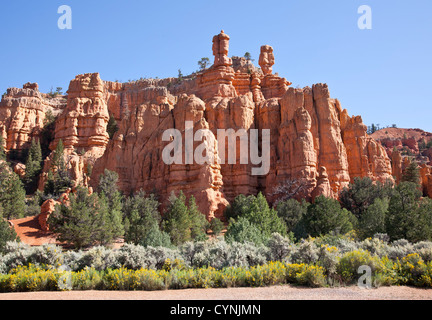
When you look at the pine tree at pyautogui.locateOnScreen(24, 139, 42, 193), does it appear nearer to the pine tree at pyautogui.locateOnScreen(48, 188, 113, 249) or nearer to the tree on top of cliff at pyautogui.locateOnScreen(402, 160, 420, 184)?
the pine tree at pyautogui.locateOnScreen(48, 188, 113, 249)

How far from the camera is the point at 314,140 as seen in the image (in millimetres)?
50719

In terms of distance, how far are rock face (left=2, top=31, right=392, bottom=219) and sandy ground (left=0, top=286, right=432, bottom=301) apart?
94.5 feet

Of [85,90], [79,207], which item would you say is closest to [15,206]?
[79,207]

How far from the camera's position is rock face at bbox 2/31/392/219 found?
156 ft

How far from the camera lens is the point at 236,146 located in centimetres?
5166

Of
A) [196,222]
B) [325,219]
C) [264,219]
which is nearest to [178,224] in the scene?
[196,222]

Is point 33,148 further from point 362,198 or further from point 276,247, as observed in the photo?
point 276,247

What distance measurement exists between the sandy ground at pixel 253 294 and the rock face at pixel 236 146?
28.8 m

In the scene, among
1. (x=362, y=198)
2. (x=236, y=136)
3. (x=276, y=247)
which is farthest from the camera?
(x=236, y=136)

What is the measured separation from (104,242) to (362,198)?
26063 millimetres

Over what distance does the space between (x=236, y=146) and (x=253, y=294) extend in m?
37.3

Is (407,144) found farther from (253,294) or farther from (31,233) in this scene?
(253,294)

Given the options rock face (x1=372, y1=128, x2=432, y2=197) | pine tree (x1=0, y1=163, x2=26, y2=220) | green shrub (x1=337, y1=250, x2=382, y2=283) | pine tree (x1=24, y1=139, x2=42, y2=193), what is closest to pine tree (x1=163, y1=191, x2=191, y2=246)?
pine tree (x1=0, y1=163, x2=26, y2=220)

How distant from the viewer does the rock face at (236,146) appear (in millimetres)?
47500
